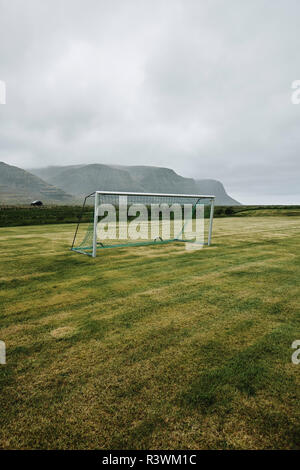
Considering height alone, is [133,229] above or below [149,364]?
above

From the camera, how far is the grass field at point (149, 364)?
2049 mm

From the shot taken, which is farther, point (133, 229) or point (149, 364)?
point (133, 229)

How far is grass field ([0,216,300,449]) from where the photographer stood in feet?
6.72

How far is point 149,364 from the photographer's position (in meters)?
2.89

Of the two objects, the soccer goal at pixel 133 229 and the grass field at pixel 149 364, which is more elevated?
the soccer goal at pixel 133 229

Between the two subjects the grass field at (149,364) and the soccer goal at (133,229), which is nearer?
the grass field at (149,364)

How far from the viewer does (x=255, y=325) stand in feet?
12.6

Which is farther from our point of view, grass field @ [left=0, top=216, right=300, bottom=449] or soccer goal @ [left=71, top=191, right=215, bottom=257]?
soccer goal @ [left=71, top=191, right=215, bottom=257]

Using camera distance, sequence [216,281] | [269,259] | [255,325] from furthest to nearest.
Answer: [269,259]
[216,281]
[255,325]

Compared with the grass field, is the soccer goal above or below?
above

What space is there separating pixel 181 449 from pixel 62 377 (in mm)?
1442
